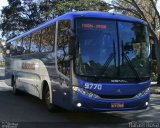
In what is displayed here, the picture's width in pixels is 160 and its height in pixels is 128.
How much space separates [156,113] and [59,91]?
3380mm

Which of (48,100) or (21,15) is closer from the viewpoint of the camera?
(48,100)

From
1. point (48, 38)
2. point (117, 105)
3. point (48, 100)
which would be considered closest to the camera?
point (117, 105)

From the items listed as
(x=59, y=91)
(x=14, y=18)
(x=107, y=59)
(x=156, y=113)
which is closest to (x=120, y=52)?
(x=107, y=59)

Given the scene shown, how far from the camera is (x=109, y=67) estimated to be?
413 inches

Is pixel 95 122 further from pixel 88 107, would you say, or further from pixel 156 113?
pixel 156 113

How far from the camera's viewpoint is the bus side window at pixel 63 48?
35.7 ft

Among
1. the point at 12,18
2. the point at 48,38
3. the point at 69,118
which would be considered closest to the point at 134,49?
the point at 69,118

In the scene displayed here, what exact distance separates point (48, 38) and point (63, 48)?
6.70ft

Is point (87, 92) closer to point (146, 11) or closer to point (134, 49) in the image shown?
point (134, 49)

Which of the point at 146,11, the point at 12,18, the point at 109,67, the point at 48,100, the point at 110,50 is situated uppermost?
the point at 12,18

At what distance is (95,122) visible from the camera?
10.9 m

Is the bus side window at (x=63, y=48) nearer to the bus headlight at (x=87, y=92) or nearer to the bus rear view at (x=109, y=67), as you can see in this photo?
the bus rear view at (x=109, y=67)

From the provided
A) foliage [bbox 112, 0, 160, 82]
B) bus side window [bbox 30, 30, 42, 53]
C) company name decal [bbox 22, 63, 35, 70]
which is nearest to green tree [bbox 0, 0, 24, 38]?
foliage [bbox 112, 0, 160, 82]

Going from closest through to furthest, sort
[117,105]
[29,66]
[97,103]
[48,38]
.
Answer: [97,103], [117,105], [48,38], [29,66]
